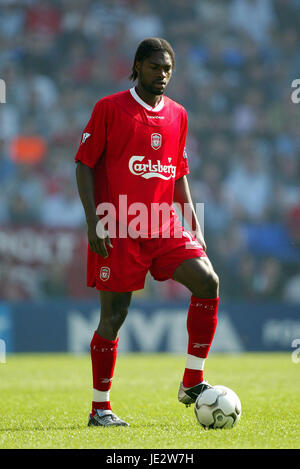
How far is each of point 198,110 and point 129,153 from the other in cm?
962

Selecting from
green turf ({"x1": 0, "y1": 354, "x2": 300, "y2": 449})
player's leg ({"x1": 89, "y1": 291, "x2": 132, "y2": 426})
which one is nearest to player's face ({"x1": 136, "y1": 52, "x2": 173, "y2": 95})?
player's leg ({"x1": 89, "y1": 291, "x2": 132, "y2": 426})

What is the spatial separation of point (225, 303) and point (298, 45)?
21.9 ft

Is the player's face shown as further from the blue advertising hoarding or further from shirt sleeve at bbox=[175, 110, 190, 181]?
the blue advertising hoarding

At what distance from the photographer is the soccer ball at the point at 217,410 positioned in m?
3.91

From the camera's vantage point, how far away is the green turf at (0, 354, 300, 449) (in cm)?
355

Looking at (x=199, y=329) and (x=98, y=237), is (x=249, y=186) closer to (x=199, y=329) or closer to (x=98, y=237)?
(x=199, y=329)

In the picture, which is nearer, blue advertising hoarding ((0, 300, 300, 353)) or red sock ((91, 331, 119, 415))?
red sock ((91, 331, 119, 415))

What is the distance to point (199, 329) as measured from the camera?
14.3ft

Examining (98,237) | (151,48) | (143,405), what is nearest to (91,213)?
(98,237)

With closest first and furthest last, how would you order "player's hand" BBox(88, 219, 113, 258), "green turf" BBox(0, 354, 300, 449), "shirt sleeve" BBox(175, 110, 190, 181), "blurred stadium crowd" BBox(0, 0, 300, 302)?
"green turf" BBox(0, 354, 300, 449) < "player's hand" BBox(88, 219, 113, 258) < "shirt sleeve" BBox(175, 110, 190, 181) < "blurred stadium crowd" BBox(0, 0, 300, 302)

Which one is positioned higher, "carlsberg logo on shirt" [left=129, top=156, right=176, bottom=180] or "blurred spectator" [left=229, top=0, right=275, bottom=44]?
"blurred spectator" [left=229, top=0, right=275, bottom=44]

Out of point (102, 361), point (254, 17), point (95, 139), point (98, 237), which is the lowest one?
point (102, 361)
